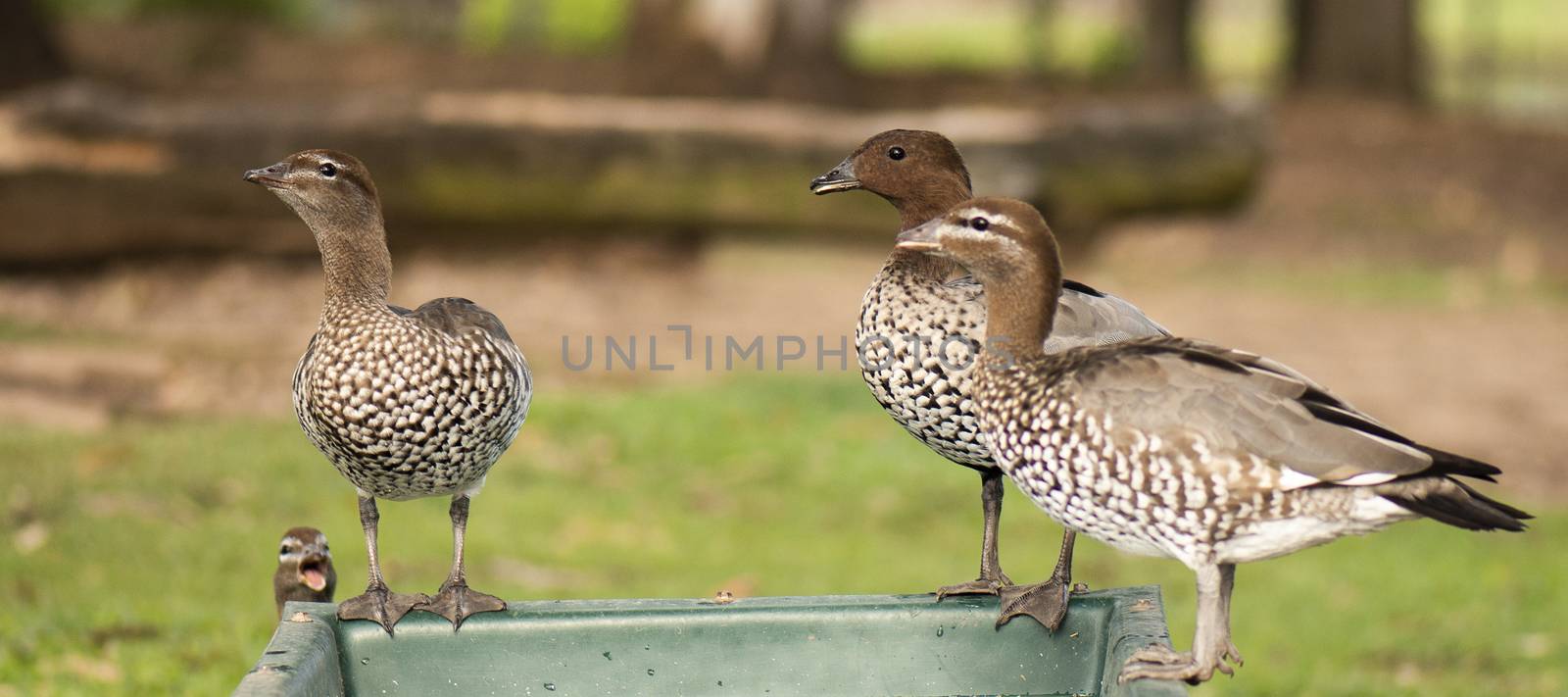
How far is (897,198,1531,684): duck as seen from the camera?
3.26 m

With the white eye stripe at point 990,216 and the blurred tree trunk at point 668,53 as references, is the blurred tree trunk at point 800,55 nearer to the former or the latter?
the blurred tree trunk at point 668,53

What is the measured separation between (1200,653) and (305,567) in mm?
2378

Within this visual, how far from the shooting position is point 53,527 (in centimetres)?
777

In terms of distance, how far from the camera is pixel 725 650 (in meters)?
3.77

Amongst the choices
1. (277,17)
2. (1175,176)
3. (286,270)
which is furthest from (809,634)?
(277,17)

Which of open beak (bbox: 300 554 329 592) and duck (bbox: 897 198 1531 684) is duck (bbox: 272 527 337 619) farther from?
duck (bbox: 897 198 1531 684)

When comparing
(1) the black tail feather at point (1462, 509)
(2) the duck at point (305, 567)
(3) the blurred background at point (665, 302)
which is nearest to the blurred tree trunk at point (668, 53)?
(3) the blurred background at point (665, 302)

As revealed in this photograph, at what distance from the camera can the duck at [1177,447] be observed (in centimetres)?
326

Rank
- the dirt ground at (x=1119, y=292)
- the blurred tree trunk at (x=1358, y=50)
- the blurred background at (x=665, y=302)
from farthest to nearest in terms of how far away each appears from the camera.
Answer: the blurred tree trunk at (x=1358, y=50) → the dirt ground at (x=1119, y=292) → the blurred background at (x=665, y=302)

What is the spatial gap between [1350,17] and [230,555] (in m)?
18.0

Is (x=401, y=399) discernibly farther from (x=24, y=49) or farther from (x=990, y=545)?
(x=24, y=49)

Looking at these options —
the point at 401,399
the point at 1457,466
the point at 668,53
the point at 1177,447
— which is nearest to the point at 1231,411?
the point at 1177,447

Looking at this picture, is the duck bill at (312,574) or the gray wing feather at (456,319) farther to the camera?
the duck bill at (312,574)

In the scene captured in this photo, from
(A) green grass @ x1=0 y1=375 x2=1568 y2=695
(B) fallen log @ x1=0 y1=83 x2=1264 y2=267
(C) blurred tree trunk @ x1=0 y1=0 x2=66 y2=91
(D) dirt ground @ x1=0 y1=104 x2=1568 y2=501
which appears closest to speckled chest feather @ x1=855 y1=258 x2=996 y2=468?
(A) green grass @ x1=0 y1=375 x2=1568 y2=695
